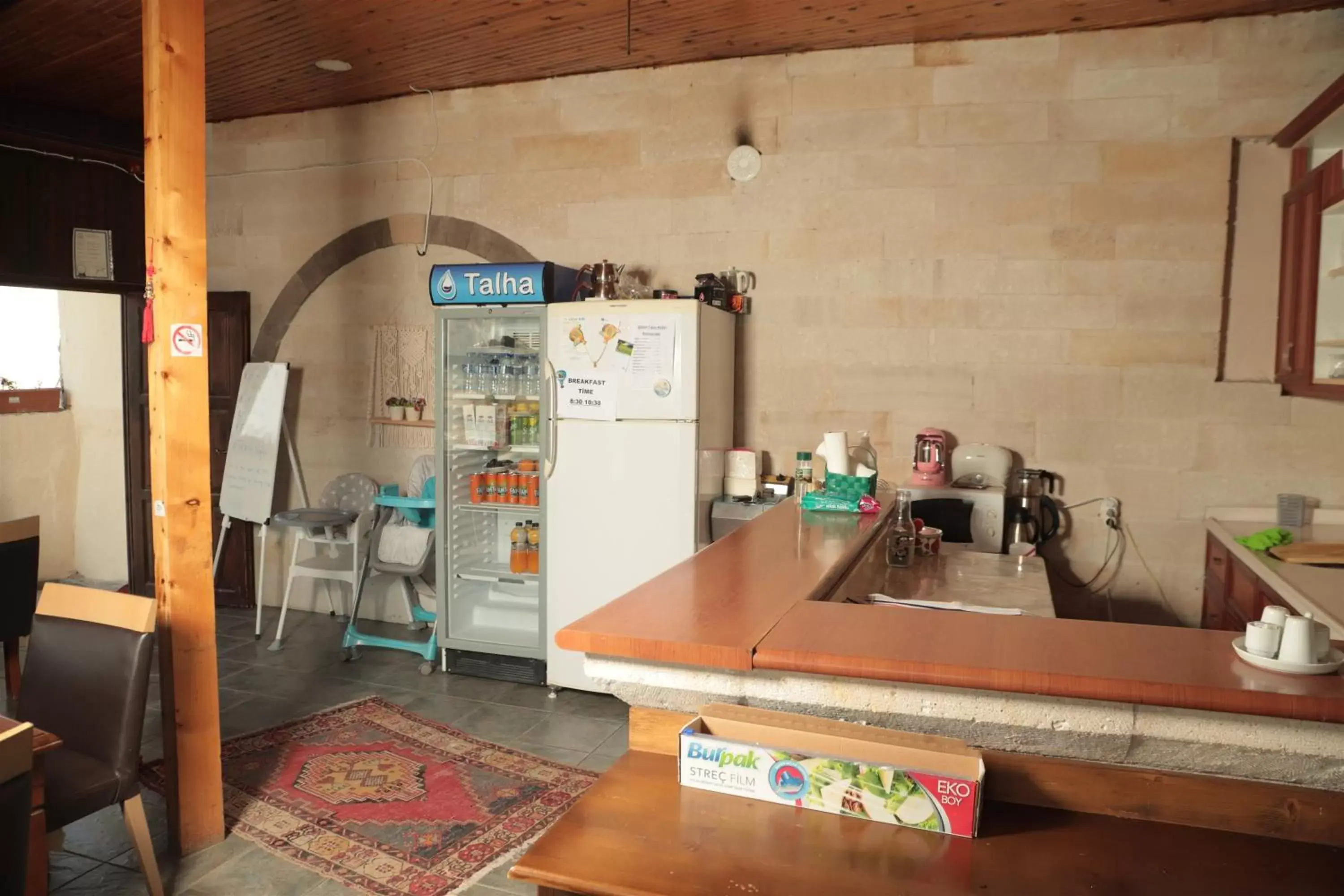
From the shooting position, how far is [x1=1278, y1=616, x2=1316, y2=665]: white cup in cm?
130

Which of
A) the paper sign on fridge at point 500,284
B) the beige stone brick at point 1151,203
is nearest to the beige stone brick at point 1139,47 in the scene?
the beige stone brick at point 1151,203

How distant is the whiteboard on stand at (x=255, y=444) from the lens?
512 centimetres

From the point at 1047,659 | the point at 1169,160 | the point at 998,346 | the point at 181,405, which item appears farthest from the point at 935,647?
the point at 1169,160

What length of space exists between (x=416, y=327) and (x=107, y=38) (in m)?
1.87

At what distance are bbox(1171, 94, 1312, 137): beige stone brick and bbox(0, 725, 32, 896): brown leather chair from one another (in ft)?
13.7

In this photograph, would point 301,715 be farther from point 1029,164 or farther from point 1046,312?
point 1029,164

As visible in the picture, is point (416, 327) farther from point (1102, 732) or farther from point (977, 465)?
point (1102, 732)

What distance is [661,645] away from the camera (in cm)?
147

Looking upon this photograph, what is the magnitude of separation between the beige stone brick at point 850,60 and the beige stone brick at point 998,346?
1199 millimetres

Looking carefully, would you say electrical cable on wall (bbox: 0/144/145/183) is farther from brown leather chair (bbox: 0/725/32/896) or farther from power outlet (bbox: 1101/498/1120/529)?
power outlet (bbox: 1101/498/1120/529)

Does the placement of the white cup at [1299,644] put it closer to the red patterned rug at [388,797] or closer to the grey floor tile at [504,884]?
the grey floor tile at [504,884]

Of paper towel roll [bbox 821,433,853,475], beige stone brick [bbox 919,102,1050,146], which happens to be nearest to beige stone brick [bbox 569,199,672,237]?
beige stone brick [bbox 919,102,1050,146]

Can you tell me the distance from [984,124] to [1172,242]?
2.97ft

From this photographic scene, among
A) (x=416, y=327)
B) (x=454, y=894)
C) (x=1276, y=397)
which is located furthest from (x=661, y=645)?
(x=416, y=327)
